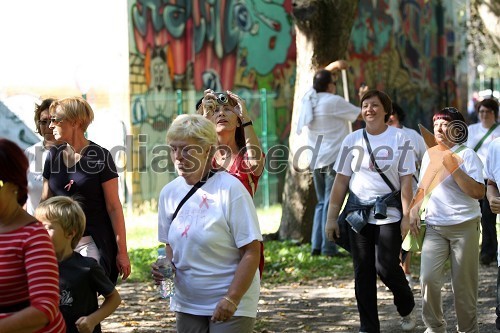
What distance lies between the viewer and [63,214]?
4832 mm

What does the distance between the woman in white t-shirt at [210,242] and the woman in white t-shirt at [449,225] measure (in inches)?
110

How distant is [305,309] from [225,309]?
4.86 metres

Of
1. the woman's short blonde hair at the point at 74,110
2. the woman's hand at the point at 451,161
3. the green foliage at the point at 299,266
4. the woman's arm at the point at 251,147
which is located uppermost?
the woman's short blonde hair at the point at 74,110

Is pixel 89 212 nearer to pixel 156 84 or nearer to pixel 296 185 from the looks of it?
pixel 296 185

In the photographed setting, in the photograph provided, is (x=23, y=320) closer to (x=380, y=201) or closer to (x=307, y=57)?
(x=380, y=201)

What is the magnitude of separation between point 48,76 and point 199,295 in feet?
39.6

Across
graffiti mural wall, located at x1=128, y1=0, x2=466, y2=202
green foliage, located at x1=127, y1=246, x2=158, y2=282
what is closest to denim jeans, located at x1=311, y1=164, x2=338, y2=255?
green foliage, located at x1=127, y1=246, x2=158, y2=282

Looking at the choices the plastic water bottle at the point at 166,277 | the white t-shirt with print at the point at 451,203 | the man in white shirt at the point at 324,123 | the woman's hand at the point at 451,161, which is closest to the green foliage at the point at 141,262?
the man in white shirt at the point at 324,123

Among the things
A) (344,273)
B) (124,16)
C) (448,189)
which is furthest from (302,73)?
(448,189)

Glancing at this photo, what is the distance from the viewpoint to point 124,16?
1642 cm

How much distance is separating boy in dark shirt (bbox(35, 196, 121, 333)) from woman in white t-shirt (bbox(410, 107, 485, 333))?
10.7 ft

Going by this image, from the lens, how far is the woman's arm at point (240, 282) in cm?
479

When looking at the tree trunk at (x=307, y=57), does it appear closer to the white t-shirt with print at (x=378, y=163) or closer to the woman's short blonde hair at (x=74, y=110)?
the white t-shirt with print at (x=378, y=163)

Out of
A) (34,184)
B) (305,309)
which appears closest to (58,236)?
(34,184)
